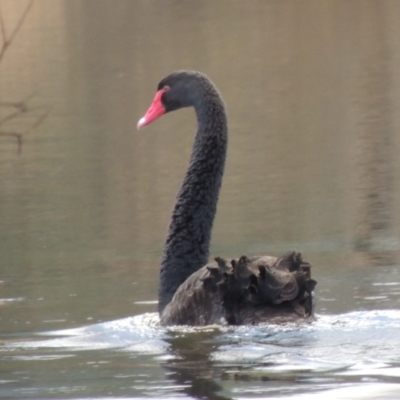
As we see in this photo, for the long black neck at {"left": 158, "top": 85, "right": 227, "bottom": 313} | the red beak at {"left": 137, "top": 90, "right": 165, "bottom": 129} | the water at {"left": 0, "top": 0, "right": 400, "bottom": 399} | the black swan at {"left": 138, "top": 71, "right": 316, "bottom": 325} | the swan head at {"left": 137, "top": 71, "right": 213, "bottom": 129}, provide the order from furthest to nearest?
the red beak at {"left": 137, "top": 90, "right": 165, "bottom": 129} → the swan head at {"left": 137, "top": 71, "right": 213, "bottom": 129} → the long black neck at {"left": 158, "top": 85, "right": 227, "bottom": 313} → the black swan at {"left": 138, "top": 71, "right": 316, "bottom": 325} → the water at {"left": 0, "top": 0, "right": 400, "bottom": 399}

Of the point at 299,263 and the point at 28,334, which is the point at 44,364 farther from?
the point at 299,263

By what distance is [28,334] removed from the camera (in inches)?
289

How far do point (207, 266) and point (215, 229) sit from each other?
388 centimetres

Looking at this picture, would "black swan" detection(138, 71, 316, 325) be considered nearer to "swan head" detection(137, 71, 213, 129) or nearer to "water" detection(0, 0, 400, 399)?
"swan head" detection(137, 71, 213, 129)

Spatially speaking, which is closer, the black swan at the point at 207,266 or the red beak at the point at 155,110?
the black swan at the point at 207,266

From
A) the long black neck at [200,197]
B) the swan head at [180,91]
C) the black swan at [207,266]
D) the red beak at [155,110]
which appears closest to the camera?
the black swan at [207,266]

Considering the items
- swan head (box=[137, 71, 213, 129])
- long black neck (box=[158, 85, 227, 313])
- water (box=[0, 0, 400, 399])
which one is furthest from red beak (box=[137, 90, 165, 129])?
water (box=[0, 0, 400, 399])

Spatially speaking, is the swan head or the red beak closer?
the swan head

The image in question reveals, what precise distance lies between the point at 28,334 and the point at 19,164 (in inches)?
313

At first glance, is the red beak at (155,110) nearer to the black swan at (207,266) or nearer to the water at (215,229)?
the black swan at (207,266)

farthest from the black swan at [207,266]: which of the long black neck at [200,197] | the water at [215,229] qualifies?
the water at [215,229]

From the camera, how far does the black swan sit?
6633 millimetres

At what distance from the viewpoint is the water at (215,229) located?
20.0 feet

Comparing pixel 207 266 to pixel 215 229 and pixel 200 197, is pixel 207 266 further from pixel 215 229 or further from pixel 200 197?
pixel 215 229
